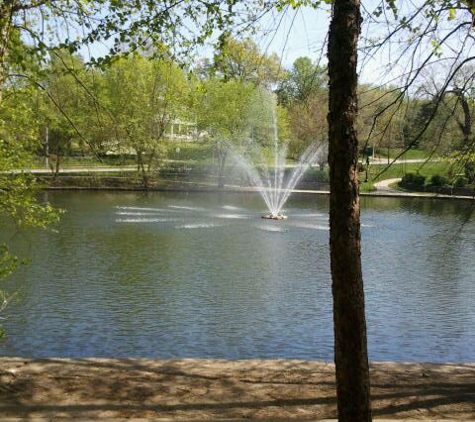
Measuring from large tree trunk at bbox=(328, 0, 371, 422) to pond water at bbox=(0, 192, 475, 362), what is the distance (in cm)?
317

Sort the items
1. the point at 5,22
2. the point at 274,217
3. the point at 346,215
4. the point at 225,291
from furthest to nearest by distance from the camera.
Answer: the point at 274,217, the point at 225,291, the point at 5,22, the point at 346,215

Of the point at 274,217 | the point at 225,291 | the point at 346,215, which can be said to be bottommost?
the point at 225,291

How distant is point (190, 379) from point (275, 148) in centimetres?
3902

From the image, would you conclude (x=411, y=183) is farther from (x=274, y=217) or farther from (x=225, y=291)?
(x=225, y=291)

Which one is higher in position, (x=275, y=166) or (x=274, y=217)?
(x=275, y=166)

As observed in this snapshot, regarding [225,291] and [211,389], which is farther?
[225,291]

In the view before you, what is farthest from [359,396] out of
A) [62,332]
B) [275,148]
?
[275,148]

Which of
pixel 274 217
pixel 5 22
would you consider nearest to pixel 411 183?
pixel 274 217

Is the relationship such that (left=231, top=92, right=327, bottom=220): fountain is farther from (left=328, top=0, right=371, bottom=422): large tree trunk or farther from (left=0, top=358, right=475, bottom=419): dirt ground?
(left=328, top=0, right=371, bottom=422): large tree trunk

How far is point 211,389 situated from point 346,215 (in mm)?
2611

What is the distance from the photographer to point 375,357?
8766 millimetres

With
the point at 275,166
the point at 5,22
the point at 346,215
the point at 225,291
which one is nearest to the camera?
the point at 346,215

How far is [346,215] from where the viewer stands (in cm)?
335

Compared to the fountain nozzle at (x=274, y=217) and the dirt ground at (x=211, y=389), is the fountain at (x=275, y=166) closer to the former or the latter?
the fountain nozzle at (x=274, y=217)
